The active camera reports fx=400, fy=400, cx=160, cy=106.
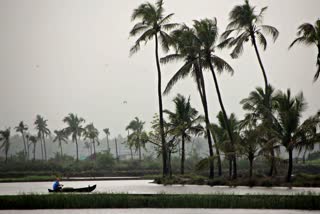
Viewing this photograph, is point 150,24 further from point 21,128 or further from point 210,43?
point 21,128

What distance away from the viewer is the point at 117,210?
60.7ft

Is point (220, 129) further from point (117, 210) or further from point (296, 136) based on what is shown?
point (117, 210)

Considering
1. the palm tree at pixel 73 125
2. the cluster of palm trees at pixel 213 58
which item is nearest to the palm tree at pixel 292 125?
the cluster of palm trees at pixel 213 58

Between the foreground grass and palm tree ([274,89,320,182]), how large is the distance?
11.7m

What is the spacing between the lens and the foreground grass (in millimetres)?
18453

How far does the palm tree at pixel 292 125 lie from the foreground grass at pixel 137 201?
11.7 meters

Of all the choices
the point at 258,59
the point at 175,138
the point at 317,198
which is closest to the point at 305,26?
the point at 258,59

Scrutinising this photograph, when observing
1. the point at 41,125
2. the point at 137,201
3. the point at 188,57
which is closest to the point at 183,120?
the point at 188,57

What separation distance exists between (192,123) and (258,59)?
371 inches

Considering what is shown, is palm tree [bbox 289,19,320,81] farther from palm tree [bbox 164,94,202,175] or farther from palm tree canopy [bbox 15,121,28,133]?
palm tree canopy [bbox 15,121,28,133]

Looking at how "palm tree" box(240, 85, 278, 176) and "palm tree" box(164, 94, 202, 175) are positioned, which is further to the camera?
"palm tree" box(164, 94, 202, 175)

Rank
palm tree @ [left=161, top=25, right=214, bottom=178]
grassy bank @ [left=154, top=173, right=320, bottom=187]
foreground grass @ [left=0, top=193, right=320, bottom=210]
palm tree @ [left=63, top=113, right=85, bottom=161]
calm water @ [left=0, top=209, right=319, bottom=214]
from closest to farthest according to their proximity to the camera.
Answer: calm water @ [left=0, top=209, right=319, bottom=214] → foreground grass @ [left=0, top=193, right=320, bottom=210] → grassy bank @ [left=154, top=173, right=320, bottom=187] → palm tree @ [left=161, top=25, right=214, bottom=178] → palm tree @ [left=63, top=113, right=85, bottom=161]

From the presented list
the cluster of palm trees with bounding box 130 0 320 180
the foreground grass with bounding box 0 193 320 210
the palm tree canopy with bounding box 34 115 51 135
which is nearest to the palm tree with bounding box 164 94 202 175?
the cluster of palm trees with bounding box 130 0 320 180

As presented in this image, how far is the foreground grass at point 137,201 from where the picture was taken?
60.5 feet
